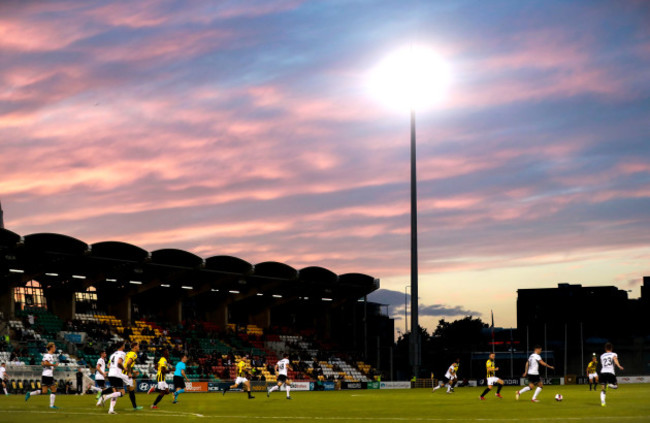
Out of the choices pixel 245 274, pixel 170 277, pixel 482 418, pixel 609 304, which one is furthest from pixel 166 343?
pixel 609 304

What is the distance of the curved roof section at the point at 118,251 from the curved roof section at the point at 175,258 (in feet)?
5.42

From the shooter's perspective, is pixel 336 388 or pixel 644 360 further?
pixel 644 360

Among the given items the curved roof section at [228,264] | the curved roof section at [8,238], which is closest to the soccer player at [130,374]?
the curved roof section at [8,238]

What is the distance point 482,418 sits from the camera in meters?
23.7

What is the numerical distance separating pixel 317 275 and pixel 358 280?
21.3 feet

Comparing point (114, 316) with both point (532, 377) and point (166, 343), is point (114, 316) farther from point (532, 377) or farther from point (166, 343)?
point (532, 377)

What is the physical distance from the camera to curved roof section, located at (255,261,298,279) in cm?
7875

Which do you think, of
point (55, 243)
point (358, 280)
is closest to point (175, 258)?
point (55, 243)

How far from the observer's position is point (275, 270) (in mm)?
80188

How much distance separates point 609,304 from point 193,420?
4830 inches

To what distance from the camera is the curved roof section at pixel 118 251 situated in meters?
65.3

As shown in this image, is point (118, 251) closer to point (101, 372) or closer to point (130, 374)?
point (130, 374)

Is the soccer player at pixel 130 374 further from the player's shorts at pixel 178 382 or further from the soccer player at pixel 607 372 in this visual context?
the soccer player at pixel 607 372

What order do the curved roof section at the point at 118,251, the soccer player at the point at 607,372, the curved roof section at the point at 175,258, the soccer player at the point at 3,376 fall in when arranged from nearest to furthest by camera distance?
the soccer player at the point at 607,372, the soccer player at the point at 3,376, the curved roof section at the point at 118,251, the curved roof section at the point at 175,258
